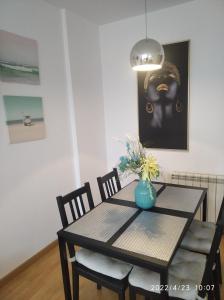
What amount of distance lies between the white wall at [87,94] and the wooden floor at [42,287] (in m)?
1.10

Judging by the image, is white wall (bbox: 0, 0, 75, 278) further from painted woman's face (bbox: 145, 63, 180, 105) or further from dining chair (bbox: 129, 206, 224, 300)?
dining chair (bbox: 129, 206, 224, 300)

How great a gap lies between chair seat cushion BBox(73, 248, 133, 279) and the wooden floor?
0.53 meters

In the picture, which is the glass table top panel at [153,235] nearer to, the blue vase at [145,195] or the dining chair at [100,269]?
the blue vase at [145,195]

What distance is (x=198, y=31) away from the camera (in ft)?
8.14

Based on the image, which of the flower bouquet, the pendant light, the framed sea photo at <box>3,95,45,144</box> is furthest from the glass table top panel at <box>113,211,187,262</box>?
the framed sea photo at <box>3,95,45,144</box>

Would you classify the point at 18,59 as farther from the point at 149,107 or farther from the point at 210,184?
the point at 210,184

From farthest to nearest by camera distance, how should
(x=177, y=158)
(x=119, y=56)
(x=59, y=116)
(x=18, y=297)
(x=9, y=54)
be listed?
(x=119, y=56) → (x=177, y=158) → (x=59, y=116) → (x=9, y=54) → (x=18, y=297)

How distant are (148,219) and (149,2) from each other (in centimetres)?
226

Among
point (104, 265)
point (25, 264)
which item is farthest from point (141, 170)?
point (25, 264)

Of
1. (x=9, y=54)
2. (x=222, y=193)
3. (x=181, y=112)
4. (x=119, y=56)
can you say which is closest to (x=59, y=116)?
(x=9, y=54)

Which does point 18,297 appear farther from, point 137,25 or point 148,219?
point 137,25

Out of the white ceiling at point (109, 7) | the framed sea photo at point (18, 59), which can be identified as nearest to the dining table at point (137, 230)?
the framed sea photo at point (18, 59)

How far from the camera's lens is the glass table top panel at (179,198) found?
5.64ft

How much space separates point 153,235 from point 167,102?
70.6 inches
